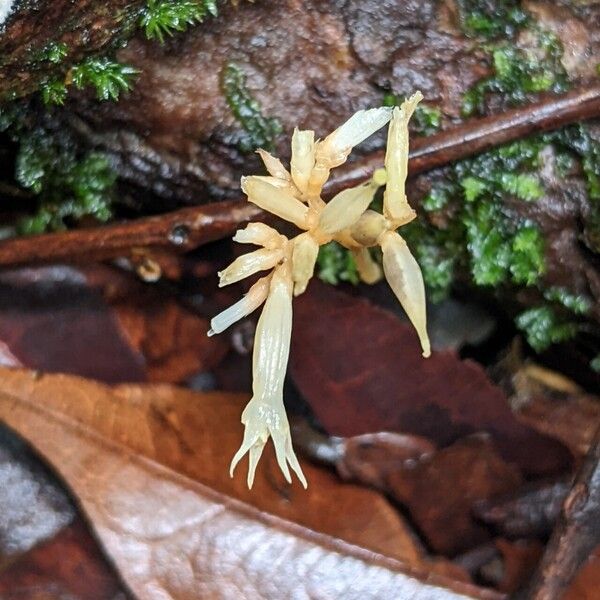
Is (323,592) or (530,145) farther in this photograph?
(530,145)

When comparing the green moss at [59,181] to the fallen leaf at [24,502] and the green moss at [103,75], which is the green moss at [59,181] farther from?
the fallen leaf at [24,502]

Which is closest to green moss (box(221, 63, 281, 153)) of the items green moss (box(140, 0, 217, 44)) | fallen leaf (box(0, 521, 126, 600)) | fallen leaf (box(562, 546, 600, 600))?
green moss (box(140, 0, 217, 44))

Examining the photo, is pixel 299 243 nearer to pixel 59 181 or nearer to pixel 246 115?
pixel 246 115

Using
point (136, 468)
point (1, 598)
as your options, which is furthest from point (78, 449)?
point (1, 598)

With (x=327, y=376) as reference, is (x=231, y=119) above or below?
above

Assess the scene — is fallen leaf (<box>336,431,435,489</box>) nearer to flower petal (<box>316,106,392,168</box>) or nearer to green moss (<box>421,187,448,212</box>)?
green moss (<box>421,187,448,212</box>)

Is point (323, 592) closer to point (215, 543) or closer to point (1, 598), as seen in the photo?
point (215, 543)
